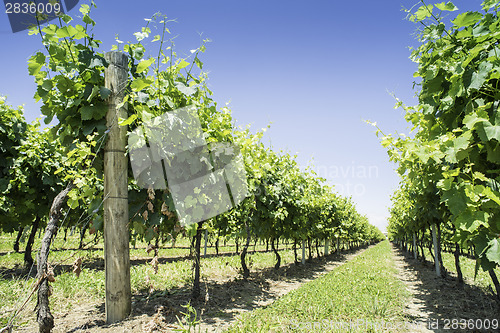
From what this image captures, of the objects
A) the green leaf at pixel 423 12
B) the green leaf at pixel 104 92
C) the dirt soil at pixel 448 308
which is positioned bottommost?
the dirt soil at pixel 448 308

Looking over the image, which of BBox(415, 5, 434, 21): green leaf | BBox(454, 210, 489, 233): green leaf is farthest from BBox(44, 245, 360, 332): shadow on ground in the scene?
BBox(415, 5, 434, 21): green leaf

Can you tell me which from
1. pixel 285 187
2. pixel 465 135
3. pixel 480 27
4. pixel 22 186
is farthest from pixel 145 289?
pixel 480 27

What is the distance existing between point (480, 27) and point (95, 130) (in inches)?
171

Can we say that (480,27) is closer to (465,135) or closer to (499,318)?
(465,135)

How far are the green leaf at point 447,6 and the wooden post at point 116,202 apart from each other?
11.7 feet

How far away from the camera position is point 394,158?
12.1ft

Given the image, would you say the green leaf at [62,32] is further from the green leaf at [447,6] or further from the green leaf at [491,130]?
the green leaf at [491,130]

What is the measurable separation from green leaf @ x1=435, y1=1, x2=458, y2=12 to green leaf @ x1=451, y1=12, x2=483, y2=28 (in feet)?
0.84

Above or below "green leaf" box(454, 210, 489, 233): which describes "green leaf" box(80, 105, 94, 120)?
above

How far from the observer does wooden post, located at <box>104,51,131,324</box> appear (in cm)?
321

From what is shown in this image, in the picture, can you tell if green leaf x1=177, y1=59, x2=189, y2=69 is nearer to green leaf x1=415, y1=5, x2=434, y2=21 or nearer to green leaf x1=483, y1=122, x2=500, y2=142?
green leaf x1=415, y1=5, x2=434, y2=21

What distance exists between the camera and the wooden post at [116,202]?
3213 mm

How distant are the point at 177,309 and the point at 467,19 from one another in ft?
19.0

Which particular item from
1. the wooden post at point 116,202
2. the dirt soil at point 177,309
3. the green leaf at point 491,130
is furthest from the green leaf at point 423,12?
the dirt soil at point 177,309
